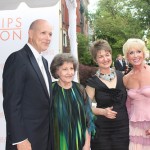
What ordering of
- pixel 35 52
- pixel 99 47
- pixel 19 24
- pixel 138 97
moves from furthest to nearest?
pixel 19 24 < pixel 99 47 < pixel 138 97 < pixel 35 52

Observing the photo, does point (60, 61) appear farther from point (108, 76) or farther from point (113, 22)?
point (113, 22)

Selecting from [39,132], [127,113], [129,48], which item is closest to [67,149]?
[39,132]

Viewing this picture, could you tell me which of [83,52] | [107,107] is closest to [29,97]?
[107,107]

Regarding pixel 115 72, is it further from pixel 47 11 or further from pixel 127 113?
pixel 47 11

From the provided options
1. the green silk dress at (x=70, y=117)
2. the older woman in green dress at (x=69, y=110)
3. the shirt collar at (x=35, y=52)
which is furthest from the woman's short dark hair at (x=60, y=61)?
the shirt collar at (x=35, y=52)

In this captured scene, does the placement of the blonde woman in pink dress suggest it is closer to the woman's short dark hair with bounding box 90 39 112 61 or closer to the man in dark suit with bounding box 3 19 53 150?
the woman's short dark hair with bounding box 90 39 112 61

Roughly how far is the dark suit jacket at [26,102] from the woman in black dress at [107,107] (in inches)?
29.5

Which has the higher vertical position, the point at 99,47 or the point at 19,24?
the point at 19,24

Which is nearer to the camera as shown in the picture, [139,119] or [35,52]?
[35,52]

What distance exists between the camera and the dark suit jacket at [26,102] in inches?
111

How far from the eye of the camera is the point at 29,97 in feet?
9.59

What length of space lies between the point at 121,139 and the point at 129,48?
0.99 metres

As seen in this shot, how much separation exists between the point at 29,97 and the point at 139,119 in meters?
1.28

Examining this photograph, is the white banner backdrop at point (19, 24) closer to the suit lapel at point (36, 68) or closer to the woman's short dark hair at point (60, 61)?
the woman's short dark hair at point (60, 61)
